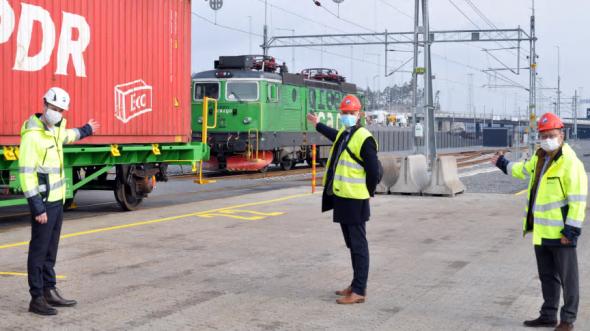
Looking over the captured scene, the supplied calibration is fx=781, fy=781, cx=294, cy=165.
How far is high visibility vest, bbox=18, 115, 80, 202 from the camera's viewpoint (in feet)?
21.8

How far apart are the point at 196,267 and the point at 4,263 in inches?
88.0

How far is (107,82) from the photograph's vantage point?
13336 mm

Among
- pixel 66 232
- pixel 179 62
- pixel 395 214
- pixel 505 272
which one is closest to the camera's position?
pixel 505 272

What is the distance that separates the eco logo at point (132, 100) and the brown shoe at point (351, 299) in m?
7.60

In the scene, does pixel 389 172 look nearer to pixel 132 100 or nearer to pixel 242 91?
pixel 132 100

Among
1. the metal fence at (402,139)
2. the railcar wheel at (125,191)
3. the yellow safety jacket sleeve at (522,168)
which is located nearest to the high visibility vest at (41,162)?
the yellow safety jacket sleeve at (522,168)

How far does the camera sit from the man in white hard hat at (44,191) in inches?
261

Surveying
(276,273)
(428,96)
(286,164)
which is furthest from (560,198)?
(286,164)

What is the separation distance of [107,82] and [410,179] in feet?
25.6

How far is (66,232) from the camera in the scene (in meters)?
11.6

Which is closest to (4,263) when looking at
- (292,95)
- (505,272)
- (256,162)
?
(505,272)

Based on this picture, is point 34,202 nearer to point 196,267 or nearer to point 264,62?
point 196,267

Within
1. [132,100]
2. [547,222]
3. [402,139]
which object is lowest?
[547,222]

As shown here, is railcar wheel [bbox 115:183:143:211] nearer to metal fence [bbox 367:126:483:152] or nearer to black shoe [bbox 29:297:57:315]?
black shoe [bbox 29:297:57:315]
